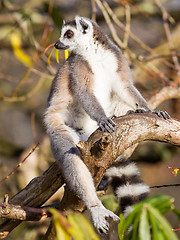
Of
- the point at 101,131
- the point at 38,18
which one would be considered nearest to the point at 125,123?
the point at 101,131

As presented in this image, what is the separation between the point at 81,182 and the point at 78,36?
4.65ft

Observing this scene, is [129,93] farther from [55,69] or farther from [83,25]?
[55,69]

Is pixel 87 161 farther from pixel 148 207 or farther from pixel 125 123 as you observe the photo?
pixel 148 207

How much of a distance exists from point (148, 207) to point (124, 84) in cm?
193

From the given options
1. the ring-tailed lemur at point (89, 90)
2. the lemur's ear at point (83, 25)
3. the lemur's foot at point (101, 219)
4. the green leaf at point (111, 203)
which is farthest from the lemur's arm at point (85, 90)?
the green leaf at point (111, 203)

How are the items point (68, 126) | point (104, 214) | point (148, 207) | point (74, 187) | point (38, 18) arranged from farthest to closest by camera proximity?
point (38, 18), point (68, 126), point (74, 187), point (104, 214), point (148, 207)

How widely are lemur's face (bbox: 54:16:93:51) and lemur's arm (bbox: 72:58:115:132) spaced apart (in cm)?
20

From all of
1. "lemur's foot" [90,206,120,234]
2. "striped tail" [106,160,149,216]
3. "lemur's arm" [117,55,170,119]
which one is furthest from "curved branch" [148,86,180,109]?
"lemur's foot" [90,206,120,234]

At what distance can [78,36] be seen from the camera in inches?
125

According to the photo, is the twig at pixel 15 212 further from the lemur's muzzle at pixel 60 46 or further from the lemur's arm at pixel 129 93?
the lemur's muzzle at pixel 60 46

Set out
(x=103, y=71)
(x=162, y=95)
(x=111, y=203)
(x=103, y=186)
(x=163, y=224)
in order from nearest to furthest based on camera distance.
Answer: (x=163, y=224) → (x=103, y=186) → (x=103, y=71) → (x=111, y=203) → (x=162, y=95)

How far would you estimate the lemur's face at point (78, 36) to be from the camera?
316cm

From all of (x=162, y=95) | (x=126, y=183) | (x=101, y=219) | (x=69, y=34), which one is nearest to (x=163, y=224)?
Answer: (x=101, y=219)

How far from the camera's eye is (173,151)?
320 inches
